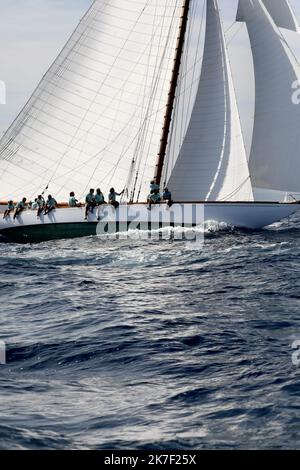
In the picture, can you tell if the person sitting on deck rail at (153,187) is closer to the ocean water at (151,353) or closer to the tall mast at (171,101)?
the tall mast at (171,101)

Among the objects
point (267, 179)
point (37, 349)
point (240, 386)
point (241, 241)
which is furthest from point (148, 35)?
point (240, 386)

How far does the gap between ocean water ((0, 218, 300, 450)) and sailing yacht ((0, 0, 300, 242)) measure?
8.25 meters

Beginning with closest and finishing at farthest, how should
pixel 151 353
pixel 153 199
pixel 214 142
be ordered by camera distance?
pixel 151 353 → pixel 153 199 → pixel 214 142

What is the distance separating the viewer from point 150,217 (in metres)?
39.1

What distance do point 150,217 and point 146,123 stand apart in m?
7.21

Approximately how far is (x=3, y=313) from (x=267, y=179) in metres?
21.4

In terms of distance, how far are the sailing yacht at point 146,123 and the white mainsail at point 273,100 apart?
54 mm

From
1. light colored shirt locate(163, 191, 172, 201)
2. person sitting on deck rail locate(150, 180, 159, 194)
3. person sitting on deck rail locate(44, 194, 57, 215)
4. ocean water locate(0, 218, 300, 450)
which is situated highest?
person sitting on deck rail locate(150, 180, 159, 194)

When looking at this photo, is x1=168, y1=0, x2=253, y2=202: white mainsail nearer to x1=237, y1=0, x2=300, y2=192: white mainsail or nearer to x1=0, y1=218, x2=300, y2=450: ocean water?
x1=237, y1=0, x2=300, y2=192: white mainsail

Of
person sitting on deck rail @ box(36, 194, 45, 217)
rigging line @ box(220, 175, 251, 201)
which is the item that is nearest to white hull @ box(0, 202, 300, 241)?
person sitting on deck rail @ box(36, 194, 45, 217)

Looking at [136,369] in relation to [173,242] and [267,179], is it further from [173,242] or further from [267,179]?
[267,179]

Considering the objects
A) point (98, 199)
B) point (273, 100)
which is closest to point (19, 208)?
point (98, 199)

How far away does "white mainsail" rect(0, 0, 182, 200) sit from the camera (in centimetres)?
4400

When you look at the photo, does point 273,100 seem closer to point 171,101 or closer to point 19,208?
point 171,101
